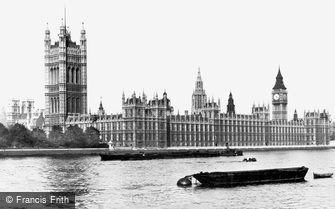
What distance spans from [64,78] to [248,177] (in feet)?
401

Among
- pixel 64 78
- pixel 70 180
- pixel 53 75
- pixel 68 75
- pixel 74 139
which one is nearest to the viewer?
pixel 70 180

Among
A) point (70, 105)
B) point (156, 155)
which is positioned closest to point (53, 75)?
point (70, 105)

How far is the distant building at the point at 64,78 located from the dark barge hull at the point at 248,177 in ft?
382

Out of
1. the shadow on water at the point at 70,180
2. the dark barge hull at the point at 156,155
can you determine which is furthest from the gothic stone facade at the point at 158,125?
the shadow on water at the point at 70,180

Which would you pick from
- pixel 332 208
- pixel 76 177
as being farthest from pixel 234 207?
pixel 76 177

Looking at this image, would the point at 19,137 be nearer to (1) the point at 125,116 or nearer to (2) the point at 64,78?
(1) the point at 125,116

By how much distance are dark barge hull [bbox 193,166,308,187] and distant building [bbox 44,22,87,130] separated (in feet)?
382

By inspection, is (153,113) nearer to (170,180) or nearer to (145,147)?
(145,147)

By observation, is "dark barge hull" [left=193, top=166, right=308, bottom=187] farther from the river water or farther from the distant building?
the distant building

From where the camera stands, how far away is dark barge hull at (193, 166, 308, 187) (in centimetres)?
6575

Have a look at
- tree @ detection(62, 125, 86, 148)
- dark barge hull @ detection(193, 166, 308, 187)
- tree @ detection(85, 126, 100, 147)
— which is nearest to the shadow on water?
dark barge hull @ detection(193, 166, 308, 187)

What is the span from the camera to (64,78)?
7229 inches

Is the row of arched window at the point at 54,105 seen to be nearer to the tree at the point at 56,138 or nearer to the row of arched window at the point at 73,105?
the row of arched window at the point at 73,105

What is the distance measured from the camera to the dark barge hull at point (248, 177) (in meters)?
65.8
